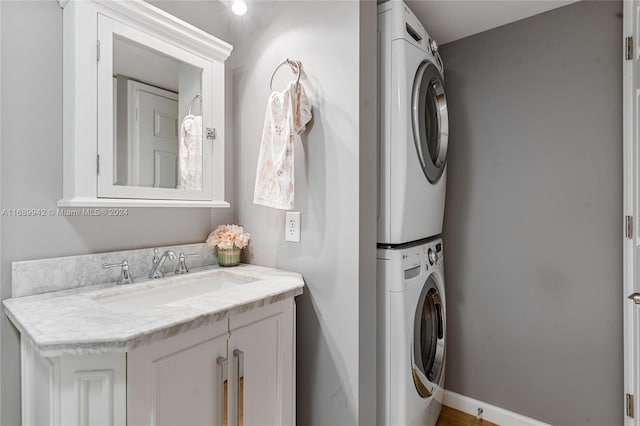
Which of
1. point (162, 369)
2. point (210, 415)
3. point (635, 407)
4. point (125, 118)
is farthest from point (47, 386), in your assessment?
point (635, 407)

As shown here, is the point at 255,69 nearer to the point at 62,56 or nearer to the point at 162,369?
the point at 62,56

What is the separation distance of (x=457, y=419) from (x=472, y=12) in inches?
94.9

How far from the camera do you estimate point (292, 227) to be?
59.1 inches

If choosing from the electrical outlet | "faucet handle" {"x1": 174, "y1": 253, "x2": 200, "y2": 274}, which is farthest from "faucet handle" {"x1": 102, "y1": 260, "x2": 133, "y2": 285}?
the electrical outlet

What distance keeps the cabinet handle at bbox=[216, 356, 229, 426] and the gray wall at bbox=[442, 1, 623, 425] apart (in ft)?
5.43

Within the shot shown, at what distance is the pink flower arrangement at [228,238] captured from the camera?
1.58 meters

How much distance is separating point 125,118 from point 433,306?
1720mm

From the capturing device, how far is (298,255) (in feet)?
4.90

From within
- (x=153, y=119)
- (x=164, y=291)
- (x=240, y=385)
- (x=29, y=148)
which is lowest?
(x=240, y=385)

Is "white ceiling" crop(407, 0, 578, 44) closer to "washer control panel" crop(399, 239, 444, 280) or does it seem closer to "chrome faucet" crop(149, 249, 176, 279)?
"washer control panel" crop(399, 239, 444, 280)

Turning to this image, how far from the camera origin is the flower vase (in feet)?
5.27

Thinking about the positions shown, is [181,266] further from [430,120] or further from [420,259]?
[430,120]

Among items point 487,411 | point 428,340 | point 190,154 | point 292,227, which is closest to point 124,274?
point 190,154

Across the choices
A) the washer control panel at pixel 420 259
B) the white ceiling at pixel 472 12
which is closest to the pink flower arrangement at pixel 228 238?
the washer control panel at pixel 420 259
